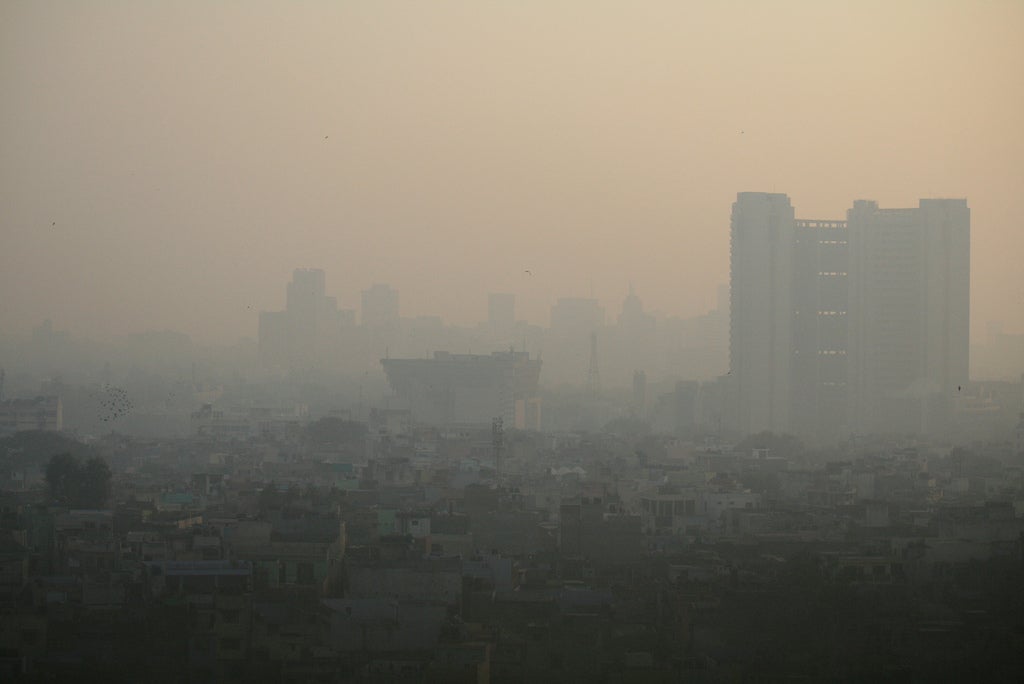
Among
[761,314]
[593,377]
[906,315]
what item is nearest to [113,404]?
[593,377]

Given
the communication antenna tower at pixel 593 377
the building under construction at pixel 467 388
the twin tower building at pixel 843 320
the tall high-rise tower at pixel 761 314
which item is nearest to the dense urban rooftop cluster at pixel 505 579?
the twin tower building at pixel 843 320

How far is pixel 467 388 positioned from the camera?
30891 millimetres

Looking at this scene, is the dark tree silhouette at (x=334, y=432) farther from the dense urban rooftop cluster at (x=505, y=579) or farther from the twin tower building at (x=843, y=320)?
the twin tower building at (x=843, y=320)

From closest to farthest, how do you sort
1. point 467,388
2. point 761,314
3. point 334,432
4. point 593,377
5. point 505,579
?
point 505,579 → point 334,432 → point 761,314 → point 593,377 → point 467,388

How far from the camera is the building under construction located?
1181 inches

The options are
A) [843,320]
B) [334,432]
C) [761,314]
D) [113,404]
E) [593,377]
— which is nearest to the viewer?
[334,432]

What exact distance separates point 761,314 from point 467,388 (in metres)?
5.83

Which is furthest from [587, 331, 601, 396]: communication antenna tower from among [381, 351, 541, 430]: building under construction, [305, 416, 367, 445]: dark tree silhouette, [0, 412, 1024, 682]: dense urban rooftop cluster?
[0, 412, 1024, 682]: dense urban rooftop cluster

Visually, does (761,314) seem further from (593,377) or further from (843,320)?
(593,377)

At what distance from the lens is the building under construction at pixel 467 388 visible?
30000mm

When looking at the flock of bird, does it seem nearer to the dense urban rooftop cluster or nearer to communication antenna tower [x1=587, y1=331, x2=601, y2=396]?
communication antenna tower [x1=587, y1=331, x2=601, y2=396]

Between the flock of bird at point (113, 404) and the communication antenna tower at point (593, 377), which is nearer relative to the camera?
the flock of bird at point (113, 404)

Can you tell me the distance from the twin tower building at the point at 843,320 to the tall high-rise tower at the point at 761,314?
2cm

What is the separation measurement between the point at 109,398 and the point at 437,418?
6877 millimetres
